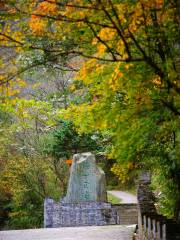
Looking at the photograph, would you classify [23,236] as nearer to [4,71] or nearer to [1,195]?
[4,71]

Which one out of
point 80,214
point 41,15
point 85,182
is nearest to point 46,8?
point 41,15

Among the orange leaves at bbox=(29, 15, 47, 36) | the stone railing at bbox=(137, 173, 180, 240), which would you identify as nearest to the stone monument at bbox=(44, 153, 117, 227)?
the stone railing at bbox=(137, 173, 180, 240)

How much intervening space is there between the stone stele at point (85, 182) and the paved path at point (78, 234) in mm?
5685

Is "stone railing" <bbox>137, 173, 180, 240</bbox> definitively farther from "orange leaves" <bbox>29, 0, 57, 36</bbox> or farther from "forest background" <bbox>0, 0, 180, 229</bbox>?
"orange leaves" <bbox>29, 0, 57, 36</bbox>

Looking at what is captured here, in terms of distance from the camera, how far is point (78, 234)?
12.2 meters

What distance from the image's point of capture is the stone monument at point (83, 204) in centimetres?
1658

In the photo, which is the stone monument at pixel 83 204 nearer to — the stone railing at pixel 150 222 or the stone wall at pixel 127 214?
the stone wall at pixel 127 214

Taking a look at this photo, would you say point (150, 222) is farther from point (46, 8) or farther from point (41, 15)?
point (41, 15)

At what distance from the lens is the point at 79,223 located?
55.3 feet

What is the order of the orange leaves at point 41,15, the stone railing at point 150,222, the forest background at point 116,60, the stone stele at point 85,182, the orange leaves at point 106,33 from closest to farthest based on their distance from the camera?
the orange leaves at point 106,33, the forest background at point 116,60, the orange leaves at point 41,15, the stone railing at point 150,222, the stone stele at point 85,182

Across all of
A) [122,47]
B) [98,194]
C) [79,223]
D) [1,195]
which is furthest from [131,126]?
[1,195]

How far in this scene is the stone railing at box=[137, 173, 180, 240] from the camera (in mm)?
7527

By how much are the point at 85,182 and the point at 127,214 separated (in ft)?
10.1

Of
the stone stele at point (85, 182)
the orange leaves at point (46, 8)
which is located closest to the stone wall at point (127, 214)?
the stone stele at point (85, 182)
